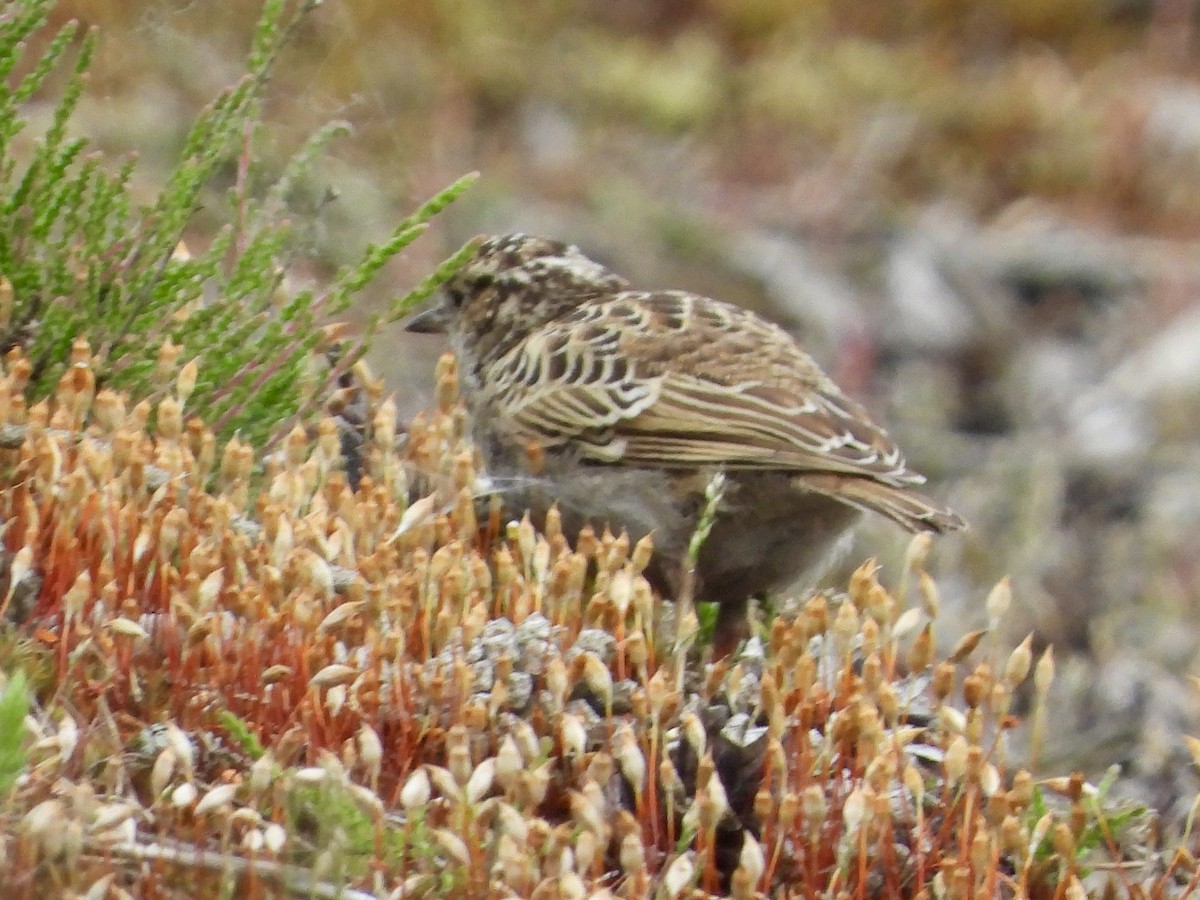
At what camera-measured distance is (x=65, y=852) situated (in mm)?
3188

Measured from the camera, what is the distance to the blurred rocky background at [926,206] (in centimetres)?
1012

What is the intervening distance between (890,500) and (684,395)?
0.85 m

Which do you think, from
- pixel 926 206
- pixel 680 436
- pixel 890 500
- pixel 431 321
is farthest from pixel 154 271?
pixel 926 206

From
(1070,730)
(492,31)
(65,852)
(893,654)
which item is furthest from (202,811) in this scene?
(492,31)

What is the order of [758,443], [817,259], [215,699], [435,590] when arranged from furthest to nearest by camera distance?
[817,259] → [758,443] → [435,590] → [215,699]

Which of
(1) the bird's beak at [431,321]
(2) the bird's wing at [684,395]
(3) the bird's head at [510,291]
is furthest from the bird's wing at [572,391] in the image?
(1) the bird's beak at [431,321]

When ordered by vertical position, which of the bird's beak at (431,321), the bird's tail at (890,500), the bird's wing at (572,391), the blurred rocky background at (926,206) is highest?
the blurred rocky background at (926,206)

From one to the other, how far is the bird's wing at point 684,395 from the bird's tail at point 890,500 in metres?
0.04

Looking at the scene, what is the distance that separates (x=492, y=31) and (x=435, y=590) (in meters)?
11.8

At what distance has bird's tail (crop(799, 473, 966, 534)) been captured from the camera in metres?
4.83

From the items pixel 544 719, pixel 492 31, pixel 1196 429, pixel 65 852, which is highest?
pixel 492 31

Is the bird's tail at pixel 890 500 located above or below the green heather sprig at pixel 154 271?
below

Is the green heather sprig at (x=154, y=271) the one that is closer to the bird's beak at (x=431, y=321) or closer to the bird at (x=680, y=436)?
the bird at (x=680, y=436)

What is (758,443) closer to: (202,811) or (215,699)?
(215,699)
